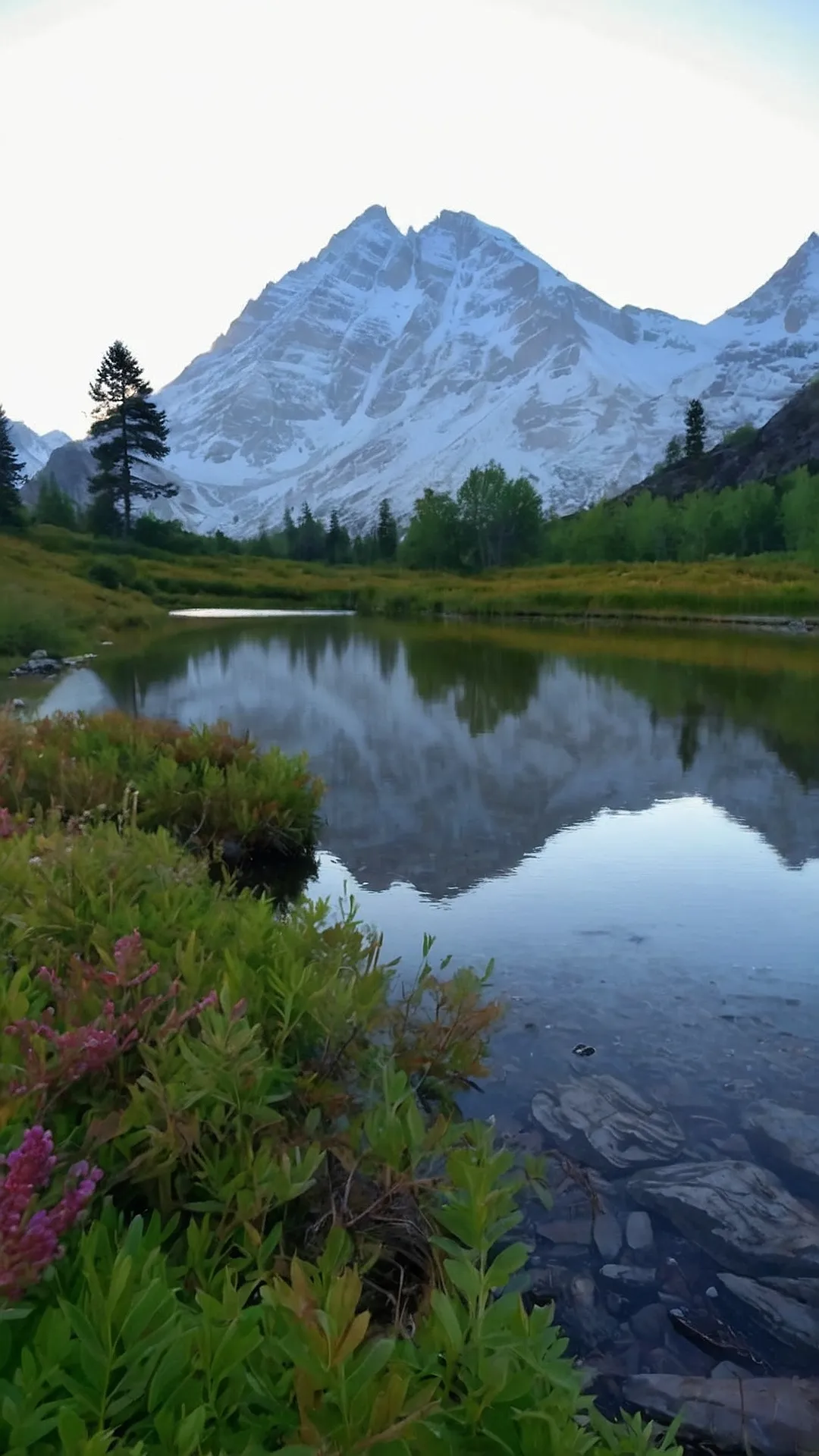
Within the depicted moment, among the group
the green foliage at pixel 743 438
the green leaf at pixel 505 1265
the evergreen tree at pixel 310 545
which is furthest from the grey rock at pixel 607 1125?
the green foliage at pixel 743 438

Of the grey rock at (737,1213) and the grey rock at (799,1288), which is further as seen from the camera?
the grey rock at (737,1213)

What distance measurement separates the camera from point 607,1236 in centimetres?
406

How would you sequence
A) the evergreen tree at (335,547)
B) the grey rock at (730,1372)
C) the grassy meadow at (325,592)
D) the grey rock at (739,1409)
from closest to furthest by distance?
the grey rock at (739,1409), the grey rock at (730,1372), the grassy meadow at (325,592), the evergreen tree at (335,547)

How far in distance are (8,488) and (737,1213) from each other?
85782mm

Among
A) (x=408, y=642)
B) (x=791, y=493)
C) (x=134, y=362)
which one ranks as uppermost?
(x=134, y=362)

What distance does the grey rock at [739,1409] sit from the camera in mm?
3068

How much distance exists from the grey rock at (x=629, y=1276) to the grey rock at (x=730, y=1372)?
420 mm

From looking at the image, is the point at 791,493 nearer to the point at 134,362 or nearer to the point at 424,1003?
the point at 134,362

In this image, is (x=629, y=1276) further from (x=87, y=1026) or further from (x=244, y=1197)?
(x=87, y=1026)

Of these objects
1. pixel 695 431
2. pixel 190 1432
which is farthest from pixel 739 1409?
pixel 695 431

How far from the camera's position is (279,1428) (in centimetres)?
211

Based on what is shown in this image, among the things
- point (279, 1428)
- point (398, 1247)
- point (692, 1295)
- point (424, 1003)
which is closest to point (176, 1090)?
point (398, 1247)

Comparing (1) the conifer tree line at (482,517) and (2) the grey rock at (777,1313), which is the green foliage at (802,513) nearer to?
(1) the conifer tree line at (482,517)

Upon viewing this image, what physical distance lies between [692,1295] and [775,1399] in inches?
21.6
